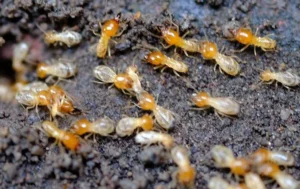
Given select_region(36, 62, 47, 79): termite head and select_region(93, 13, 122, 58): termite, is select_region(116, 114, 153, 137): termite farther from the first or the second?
select_region(36, 62, 47, 79): termite head

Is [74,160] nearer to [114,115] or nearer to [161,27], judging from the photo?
[114,115]

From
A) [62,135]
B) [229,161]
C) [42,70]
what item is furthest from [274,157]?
[42,70]

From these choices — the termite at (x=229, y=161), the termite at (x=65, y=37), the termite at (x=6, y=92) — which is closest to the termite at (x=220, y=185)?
the termite at (x=229, y=161)

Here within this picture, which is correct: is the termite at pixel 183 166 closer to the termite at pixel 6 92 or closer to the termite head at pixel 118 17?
the termite head at pixel 118 17

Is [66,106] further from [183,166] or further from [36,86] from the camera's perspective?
[183,166]

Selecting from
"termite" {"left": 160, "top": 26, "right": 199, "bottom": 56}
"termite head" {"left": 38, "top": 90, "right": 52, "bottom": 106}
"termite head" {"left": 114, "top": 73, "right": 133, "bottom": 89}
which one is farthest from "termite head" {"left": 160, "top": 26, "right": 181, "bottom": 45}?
"termite head" {"left": 38, "top": 90, "right": 52, "bottom": 106}

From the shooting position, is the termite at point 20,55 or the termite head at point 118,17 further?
the termite at point 20,55
